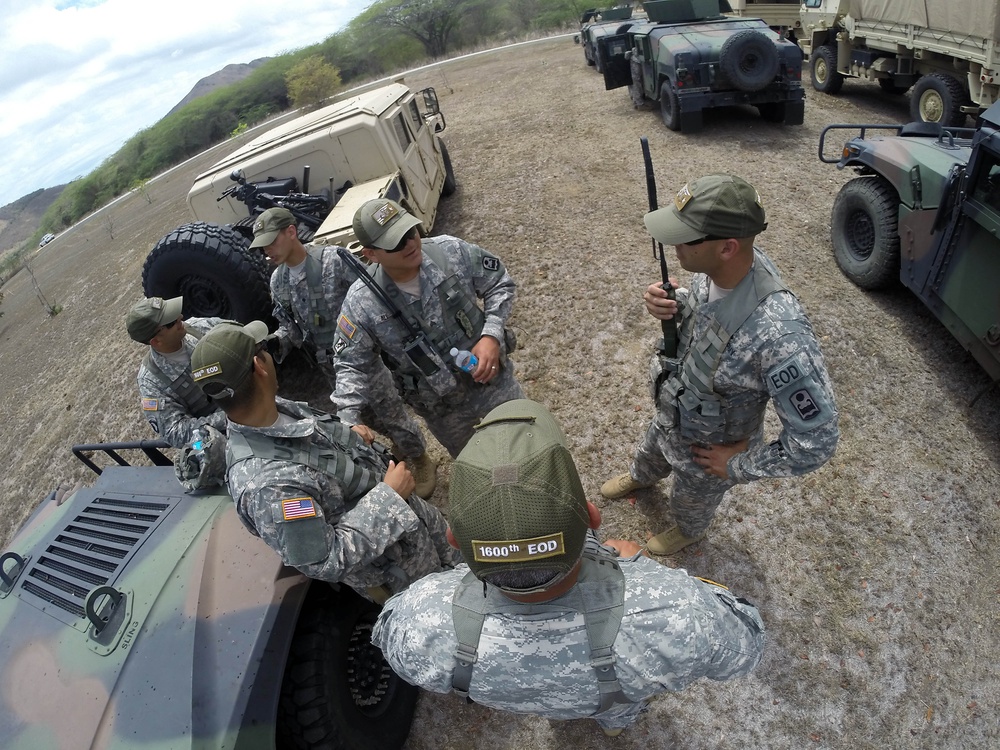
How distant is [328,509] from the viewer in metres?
1.99

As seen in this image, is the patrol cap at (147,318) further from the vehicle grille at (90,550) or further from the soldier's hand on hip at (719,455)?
the soldier's hand on hip at (719,455)

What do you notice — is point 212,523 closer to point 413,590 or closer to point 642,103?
point 413,590

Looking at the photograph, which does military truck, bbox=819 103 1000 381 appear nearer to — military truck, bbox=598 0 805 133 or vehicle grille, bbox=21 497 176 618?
military truck, bbox=598 0 805 133

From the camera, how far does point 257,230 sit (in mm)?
3400

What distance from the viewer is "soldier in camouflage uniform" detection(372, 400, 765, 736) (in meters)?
1.15

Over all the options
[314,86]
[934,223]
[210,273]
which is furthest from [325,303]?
[314,86]

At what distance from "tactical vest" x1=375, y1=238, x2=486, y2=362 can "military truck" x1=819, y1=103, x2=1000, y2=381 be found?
9.34 feet

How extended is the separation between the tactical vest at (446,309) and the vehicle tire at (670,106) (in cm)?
600

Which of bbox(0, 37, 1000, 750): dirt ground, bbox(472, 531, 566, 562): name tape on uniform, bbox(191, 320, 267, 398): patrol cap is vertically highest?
bbox(191, 320, 267, 398): patrol cap

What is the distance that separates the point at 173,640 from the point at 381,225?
1691mm

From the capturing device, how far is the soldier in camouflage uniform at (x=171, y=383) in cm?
287

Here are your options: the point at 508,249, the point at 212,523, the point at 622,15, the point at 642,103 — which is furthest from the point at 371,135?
the point at 622,15

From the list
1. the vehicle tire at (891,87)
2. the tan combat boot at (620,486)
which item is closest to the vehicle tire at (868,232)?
the tan combat boot at (620,486)

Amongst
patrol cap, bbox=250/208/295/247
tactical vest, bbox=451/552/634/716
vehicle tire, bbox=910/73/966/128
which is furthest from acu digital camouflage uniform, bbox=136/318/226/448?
vehicle tire, bbox=910/73/966/128
